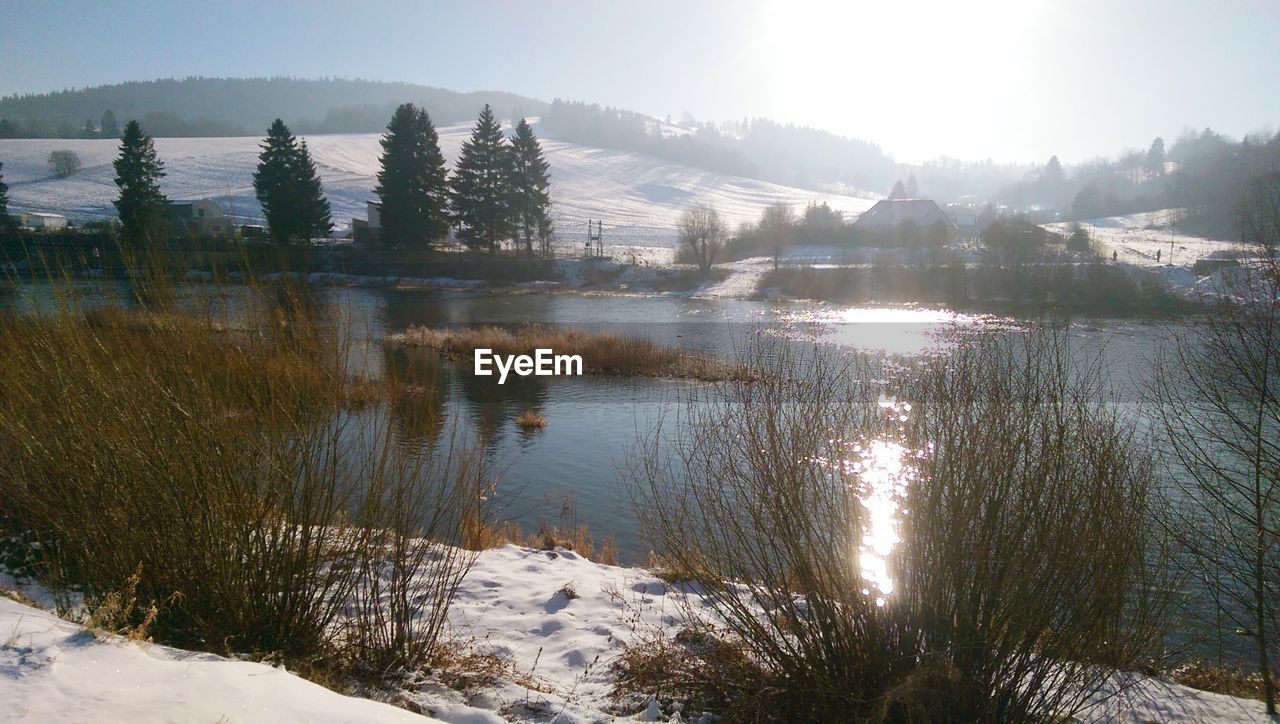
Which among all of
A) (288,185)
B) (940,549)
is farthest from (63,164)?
(940,549)

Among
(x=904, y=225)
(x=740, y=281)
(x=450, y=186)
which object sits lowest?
(x=740, y=281)

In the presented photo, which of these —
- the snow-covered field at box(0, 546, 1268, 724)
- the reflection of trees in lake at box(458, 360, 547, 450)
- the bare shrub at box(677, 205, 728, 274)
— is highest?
the bare shrub at box(677, 205, 728, 274)

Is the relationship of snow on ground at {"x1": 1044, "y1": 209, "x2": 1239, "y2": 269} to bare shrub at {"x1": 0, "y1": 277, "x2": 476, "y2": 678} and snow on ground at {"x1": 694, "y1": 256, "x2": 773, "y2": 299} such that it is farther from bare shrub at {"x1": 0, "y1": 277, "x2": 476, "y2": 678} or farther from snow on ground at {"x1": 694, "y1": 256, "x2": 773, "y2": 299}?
bare shrub at {"x1": 0, "y1": 277, "x2": 476, "y2": 678}

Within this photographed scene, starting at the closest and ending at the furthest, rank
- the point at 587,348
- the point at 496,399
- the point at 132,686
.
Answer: the point at 132,686 < the point at 496,399 < the point at 587,348

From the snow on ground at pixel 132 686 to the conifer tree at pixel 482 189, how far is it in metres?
48.8

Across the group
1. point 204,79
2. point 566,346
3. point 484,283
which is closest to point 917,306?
point 566,346

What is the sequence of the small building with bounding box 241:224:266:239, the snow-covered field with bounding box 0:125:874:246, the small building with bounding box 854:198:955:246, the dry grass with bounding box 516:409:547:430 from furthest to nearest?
1. the snow-covered field with bounding box 0:125:874:246
2. the small building with bounding box 854:198:955:246
3. the dry grass with bounding box 516:409:547:430
4. the small building with bounding box 241:224:266:239

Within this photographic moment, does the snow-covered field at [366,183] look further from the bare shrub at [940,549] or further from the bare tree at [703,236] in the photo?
the bare shrub at [940,549]

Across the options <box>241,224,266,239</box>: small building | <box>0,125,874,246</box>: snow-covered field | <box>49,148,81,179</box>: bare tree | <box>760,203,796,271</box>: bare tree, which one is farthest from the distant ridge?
<box>241,224,266,239</box>: small building

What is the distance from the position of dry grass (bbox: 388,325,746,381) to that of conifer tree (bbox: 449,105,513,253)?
24695mm

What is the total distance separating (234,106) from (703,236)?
12832 centimetres

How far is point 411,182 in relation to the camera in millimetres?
46344

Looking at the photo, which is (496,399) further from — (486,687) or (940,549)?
(940,549)

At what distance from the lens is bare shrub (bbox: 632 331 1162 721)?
4230mm
